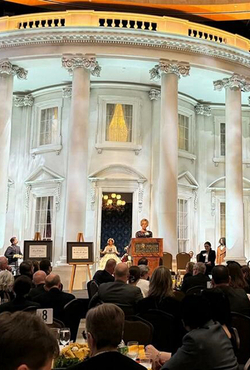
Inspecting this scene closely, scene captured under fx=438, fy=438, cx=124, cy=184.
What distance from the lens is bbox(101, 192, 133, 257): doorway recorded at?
19.3m

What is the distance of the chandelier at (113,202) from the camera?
58.3 feet

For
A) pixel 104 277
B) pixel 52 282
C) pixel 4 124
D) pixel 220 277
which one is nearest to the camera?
pixel 220 277

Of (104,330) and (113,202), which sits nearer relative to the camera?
(104,330)

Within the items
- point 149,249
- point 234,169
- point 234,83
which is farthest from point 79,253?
point 234,83

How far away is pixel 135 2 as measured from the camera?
17922mm

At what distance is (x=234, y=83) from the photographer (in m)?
16.4

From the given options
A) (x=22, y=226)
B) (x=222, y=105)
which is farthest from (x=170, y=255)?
(x=222, y=105)

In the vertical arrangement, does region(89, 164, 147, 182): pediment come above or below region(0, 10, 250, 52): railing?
below

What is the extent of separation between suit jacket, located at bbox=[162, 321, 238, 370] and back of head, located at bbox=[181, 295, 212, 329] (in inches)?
1.8

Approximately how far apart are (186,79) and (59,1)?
613 centimetres

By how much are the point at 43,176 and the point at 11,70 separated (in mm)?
4353

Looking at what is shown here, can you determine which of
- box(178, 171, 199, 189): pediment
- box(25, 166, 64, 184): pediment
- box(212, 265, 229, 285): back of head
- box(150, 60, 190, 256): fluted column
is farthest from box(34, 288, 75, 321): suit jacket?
box(178, 171, 199, 189): pediment

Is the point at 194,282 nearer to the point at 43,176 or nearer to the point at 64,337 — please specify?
the point at 64,337

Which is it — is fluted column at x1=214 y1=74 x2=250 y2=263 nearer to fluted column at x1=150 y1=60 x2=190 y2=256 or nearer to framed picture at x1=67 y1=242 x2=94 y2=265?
fluted column at x1=150 y1=60 x2=190 y2=256
